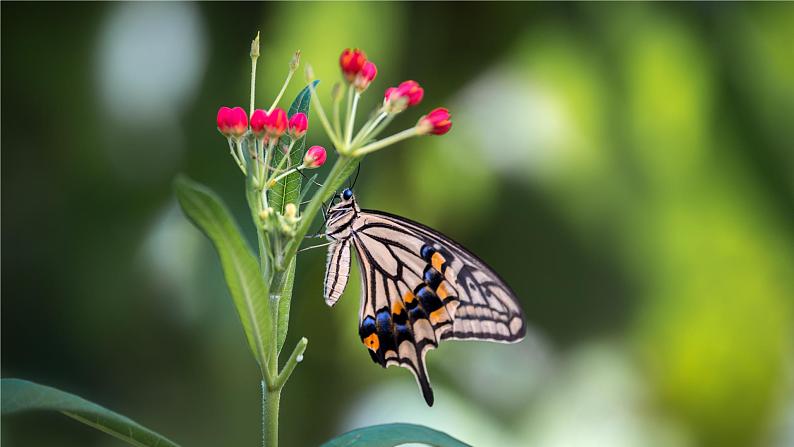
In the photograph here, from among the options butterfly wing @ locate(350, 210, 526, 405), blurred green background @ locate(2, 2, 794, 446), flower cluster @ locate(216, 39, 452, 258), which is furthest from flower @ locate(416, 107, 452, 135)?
blurred green background @ locate(2, 2, 794, 446)

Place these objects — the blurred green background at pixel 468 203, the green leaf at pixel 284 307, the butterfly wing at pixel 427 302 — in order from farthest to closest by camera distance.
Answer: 1. the blurred green background at pixel 468 203
2. the butterfly wing at pixel 427 302
3. the green leaf at pixel 284 307

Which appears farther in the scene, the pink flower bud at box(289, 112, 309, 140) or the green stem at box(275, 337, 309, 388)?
the pink flower bud at box(289, 112, 309, 140)

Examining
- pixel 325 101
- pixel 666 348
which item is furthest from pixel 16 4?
pixel 666 348

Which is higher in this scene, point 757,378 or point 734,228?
point 734,228

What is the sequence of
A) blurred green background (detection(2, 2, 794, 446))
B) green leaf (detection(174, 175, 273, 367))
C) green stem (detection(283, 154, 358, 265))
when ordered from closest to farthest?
green leaf (detection(174, 175, 273, 367)) < green stem (detection(283, 154, 358, 265)) < blurred green background (detection(2, 2, 794, 446))

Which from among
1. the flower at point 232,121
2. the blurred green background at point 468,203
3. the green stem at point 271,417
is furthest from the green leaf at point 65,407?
the blurred green background at point 468,203

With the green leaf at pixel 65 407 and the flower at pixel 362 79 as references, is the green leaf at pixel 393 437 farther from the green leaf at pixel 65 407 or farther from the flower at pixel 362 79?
the flower at pixel 362 79

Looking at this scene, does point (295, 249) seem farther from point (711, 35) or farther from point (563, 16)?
point (711, 35)

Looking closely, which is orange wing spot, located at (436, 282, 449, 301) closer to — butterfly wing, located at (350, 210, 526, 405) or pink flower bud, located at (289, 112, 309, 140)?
butterfly wing, located at (350, 210, 526, 405)
